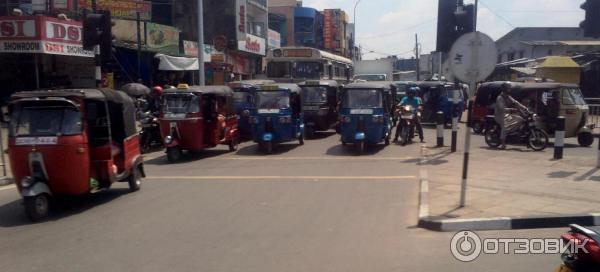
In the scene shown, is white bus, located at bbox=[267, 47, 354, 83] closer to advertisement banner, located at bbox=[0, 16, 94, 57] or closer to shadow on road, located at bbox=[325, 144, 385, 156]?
shadow on road, located at bbox=[325, 144, 385, 156]

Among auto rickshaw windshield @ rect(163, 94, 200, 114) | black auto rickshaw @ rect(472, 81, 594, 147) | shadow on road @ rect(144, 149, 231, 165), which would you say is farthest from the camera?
black auto rickshaw @ rect(472, 81, 594, 147)

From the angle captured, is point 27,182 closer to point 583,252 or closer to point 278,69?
point 583,252

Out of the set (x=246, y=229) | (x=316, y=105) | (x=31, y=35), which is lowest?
(x=246, y=229)

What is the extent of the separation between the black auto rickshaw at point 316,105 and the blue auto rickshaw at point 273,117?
11.2ft

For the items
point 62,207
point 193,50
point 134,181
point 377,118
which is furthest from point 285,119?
point 193,50

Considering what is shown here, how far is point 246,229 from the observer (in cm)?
777

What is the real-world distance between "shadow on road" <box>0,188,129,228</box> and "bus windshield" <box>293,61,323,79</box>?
15122 millimetres

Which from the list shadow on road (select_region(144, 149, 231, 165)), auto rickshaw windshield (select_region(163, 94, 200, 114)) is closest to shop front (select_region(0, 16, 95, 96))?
auto rickshaw windshield (select_region(163, 94, 200, 114))

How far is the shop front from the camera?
59.8ft

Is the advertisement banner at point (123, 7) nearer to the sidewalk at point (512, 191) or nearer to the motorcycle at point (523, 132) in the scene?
the sidewalk at point (512, 191)

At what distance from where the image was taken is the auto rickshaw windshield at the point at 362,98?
17031 millimetres

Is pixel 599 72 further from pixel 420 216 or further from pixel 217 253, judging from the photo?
pixel 217 253

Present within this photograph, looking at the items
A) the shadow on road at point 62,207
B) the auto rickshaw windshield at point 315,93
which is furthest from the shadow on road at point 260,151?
the shadow on road at point 62,207

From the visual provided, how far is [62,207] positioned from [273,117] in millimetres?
8192
